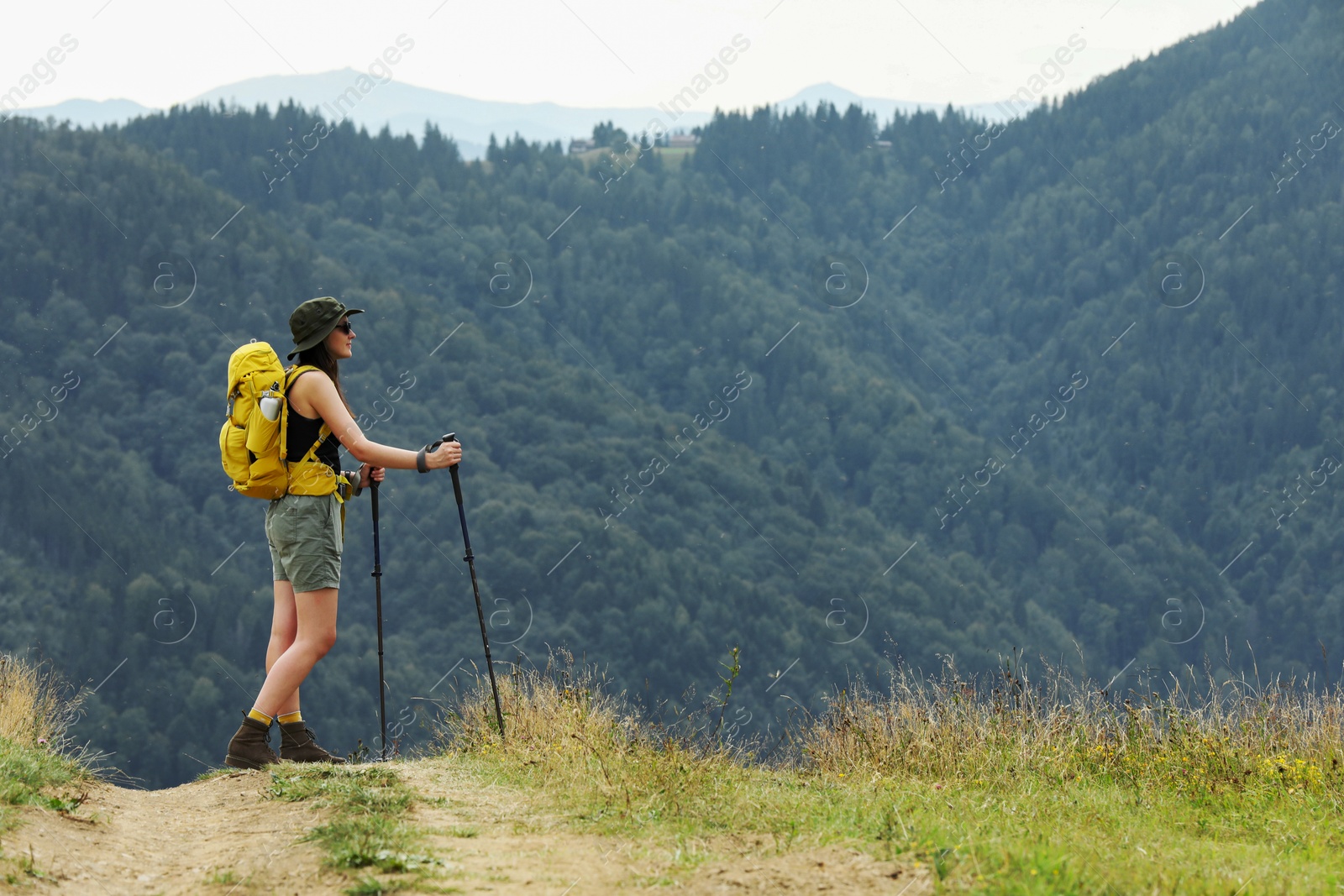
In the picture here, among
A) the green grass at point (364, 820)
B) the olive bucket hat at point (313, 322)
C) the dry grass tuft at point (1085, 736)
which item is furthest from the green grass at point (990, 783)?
the olive bucket hat at point (313, 322)

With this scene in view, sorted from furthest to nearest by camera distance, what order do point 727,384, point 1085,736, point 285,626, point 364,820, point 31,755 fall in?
point 727,384 < point 1085,736 < point 285,626 < point 31,755 < point 364,820

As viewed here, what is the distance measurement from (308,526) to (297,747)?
2.97 feet

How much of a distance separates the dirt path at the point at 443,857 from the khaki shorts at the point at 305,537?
82 centimetres

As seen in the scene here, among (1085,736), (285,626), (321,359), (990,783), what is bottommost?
(990,783)

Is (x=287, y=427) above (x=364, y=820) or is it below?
above

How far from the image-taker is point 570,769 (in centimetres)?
415

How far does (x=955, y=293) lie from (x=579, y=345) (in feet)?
186

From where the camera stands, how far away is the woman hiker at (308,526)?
4363 millimetres

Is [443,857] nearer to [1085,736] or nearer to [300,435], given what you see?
[300,435]

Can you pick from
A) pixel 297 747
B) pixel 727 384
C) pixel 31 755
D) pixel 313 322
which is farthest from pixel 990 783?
A: pixel 727 384

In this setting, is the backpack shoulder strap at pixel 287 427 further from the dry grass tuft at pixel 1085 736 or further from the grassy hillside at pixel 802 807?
the dry grass tuft at pixel 1085 736

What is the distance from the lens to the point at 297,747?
15.3 feet

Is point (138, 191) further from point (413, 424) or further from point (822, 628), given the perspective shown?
point (822, 628)

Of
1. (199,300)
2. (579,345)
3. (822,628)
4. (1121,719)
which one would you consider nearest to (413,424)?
(199,300)
